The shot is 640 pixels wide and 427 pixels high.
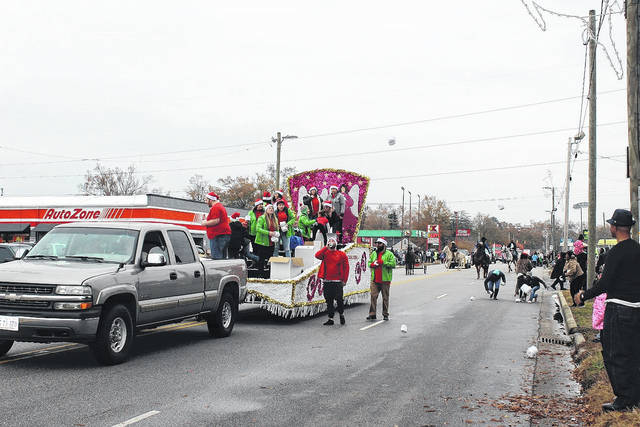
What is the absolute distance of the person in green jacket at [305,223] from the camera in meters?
17.1

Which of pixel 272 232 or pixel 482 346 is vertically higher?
pixel 272 232

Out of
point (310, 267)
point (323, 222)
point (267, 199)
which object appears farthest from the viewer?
point (323, 222)

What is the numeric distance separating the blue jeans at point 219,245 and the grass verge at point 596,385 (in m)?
6.96

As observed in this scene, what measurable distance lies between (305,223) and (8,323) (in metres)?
9.85

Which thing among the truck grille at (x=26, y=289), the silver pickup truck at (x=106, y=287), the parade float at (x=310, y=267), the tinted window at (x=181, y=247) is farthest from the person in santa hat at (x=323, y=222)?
the truck grille at (x=26, y=289)

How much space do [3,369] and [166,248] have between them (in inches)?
115

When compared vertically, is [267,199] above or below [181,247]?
above

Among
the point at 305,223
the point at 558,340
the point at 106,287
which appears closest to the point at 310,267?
the point at 305,223

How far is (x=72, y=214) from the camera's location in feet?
138

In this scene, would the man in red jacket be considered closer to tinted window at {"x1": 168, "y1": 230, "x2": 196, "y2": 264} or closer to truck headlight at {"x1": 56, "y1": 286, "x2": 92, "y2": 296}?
tinted window at {"x1": 168, "y1": 230, "x2": 196, "y2": 264}

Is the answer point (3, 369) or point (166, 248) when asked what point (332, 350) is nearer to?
point (166, 248)

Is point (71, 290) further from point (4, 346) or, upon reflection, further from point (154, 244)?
point (154, 244)

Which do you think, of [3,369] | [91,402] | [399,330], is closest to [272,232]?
[399,330]

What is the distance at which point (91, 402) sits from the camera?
657 centimetres
